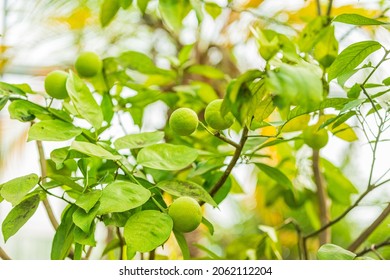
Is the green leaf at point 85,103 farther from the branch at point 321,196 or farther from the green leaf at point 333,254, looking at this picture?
the branch at point 321,196

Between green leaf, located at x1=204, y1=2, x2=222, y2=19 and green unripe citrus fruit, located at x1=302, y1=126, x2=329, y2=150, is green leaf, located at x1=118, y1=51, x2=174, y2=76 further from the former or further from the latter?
green unripe citrus fruit, located at x1=302, y1=126, x2=329, y2=150

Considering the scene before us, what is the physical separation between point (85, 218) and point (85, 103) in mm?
135

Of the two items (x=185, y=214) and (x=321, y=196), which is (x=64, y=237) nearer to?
(x=185, y=214)

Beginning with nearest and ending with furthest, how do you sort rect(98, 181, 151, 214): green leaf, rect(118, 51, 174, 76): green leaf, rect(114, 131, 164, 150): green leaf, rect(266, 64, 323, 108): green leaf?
rect(266, 64, 323, 108): green leaf → rect(98, 181, 151, 214): green leaf → rect(114, 131, 164, 150): green leaf → rect(118, 51, 174, 76): green leaf

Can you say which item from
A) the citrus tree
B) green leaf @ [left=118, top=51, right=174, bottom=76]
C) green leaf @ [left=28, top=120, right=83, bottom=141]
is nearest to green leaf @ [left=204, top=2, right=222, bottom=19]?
the citrus tree

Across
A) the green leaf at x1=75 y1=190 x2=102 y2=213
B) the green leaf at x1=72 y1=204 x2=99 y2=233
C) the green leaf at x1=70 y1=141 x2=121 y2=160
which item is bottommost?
the green leaf at x1=72 y1=204 x2=99 y2=233

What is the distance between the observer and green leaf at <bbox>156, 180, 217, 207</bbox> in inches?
21.1

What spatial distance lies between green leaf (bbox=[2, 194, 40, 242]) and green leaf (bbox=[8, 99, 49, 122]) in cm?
9

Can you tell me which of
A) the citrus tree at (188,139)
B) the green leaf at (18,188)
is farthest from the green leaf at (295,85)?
the green leaf at (18,188)

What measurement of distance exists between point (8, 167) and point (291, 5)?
803 mm

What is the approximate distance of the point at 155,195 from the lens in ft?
1.84

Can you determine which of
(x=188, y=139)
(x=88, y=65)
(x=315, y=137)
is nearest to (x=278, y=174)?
(x=315, y=137)

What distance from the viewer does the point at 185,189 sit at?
21.6 inches
